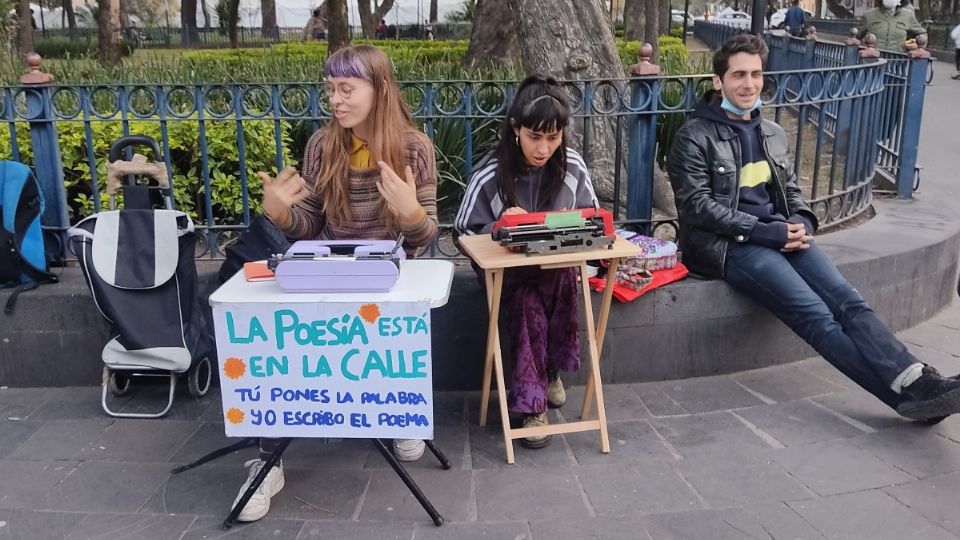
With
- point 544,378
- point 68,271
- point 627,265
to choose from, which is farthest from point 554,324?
point 68,271

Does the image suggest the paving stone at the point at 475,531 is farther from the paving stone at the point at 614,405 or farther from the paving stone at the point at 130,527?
the paving stone at the point at 614,405

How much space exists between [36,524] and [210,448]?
73cm

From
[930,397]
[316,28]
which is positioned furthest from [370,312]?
[316,28]

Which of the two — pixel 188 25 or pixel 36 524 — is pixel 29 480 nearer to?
pixel 36 524

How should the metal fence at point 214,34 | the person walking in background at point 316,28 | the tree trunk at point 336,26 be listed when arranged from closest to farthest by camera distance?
1. the tree trunk at point 336,26
2. the person walking in background at point 316,28
3. the metal fence at point 214,34

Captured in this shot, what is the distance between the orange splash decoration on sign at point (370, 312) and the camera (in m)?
2.75

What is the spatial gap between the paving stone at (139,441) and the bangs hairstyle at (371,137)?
122cm

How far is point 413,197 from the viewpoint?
3.00 meters

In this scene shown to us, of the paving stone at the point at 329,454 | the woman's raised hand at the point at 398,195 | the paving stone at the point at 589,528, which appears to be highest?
the woman's raised hand at the point at 398,195

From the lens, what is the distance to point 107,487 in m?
3.29

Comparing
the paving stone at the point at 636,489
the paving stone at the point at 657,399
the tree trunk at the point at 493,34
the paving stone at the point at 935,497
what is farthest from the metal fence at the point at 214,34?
the paving stone at the point at 935,497

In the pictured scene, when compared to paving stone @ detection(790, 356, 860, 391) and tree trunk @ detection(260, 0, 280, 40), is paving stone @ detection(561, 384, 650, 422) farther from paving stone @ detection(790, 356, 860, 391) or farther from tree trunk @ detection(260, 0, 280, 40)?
tree trunk @ detection(260, 0, 280, 40)

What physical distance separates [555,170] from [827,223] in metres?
2.37

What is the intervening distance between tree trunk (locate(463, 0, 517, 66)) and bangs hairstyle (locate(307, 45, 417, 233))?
26.8 feet
